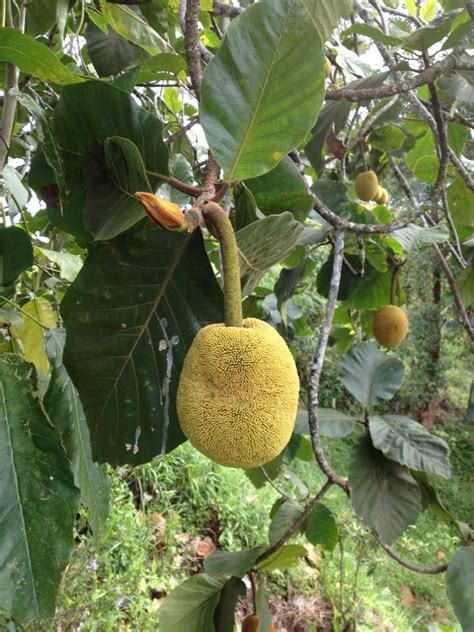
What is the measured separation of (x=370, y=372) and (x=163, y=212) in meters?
1.18

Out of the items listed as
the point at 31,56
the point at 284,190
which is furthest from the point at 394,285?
the point at 31,56

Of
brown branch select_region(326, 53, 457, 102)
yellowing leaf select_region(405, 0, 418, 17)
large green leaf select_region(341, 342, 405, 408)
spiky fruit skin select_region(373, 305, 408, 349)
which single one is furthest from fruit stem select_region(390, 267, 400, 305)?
yellowing leaf select_region(405, 0, 418, 17)

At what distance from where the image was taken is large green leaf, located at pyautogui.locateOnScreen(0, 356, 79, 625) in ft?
1.41

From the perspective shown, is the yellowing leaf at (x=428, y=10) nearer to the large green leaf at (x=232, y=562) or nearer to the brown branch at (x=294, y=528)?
the brown branch at (x=294, y=528)

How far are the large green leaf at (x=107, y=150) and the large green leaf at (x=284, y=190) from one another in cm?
17

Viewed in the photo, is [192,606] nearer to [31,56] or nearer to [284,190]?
[284,190]

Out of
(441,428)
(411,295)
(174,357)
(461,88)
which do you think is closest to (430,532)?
(441,428)

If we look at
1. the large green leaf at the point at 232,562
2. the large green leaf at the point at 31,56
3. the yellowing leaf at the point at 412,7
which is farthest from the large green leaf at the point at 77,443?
the yellowing leaf at the point at 412,7

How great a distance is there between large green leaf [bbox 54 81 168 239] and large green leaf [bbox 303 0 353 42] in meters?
0.49

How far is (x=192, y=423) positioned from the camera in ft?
1.38

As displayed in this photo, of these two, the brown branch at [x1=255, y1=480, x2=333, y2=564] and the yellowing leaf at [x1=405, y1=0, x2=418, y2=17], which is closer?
the brown branch at [x1=255, y1=480, x2=333, y2=564]

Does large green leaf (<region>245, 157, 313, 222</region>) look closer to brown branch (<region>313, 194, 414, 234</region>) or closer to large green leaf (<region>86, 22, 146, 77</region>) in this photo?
brown branch (<region>313, 194, 414, 234</region>)

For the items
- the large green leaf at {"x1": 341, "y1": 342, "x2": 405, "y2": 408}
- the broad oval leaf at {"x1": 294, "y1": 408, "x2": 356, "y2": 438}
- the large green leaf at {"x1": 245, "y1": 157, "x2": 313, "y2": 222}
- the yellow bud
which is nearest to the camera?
the yellow bud

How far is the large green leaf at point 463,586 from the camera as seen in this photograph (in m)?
1.02
